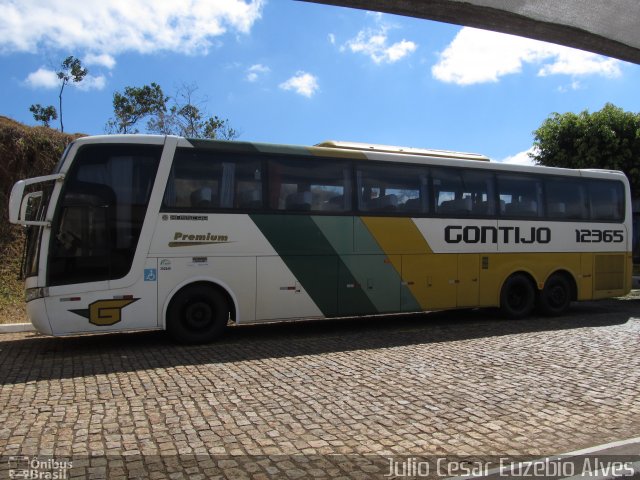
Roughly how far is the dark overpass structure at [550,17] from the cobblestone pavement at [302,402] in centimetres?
432

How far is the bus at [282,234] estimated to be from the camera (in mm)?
7781

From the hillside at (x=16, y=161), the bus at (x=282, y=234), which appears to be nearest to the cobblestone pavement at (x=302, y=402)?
the bus at (x=282, y=234)

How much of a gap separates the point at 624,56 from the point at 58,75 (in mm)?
21595

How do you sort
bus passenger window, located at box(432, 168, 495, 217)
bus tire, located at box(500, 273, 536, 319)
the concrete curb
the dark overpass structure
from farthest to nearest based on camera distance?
bus tire, located at box(500, 273, 536, 319) < bus passenger window, located at box(432, 168, 495, 217) < the concrete curb < the dark overpass structure

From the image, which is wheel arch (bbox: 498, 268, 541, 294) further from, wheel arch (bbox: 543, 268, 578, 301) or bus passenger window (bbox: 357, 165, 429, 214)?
bus passenger window (bbox: 357, 165, 429, 214)

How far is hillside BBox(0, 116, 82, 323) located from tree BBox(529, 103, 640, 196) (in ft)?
59.1

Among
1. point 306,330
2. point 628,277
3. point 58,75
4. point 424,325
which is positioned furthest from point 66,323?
point 58,75

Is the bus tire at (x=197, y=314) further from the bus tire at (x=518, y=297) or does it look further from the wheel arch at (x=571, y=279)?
the wheel arch at (x=571, y=279)

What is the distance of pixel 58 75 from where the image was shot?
21.9m

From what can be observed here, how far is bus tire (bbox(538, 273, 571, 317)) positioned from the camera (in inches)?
472

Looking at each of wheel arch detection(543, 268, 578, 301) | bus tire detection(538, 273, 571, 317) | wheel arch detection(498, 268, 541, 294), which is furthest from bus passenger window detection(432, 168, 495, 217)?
wheel arch detection(543, 268, 578, 301)

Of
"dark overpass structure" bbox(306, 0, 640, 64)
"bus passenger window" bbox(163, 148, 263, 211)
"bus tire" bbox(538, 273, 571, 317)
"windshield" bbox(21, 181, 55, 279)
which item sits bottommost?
"bus tire" bbox(538, 273, 571, 317)

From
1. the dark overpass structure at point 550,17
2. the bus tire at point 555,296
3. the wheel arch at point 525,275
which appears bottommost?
the bus tire at point 555,296

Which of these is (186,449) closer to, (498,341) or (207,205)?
(207,205)
